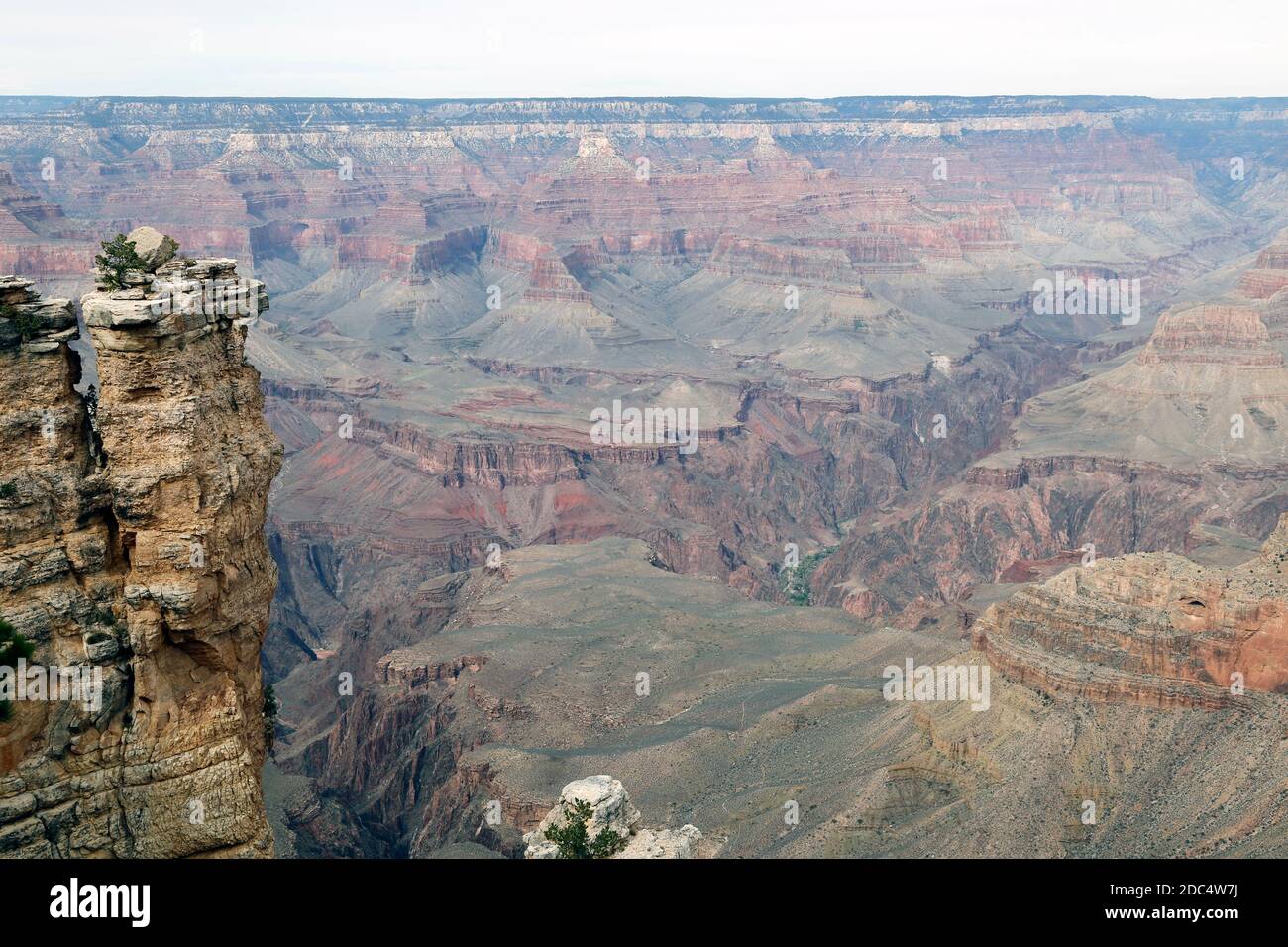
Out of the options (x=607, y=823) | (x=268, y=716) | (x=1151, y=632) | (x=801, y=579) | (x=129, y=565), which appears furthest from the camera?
(x=801, y=579)

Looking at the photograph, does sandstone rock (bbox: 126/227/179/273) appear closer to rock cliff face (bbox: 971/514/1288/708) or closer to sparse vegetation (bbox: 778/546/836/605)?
rock cliff face (bbox: 971/514/1288/708)

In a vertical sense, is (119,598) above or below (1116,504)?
above

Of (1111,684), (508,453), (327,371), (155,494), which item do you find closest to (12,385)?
(155,494)

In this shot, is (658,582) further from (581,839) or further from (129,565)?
(129,565)

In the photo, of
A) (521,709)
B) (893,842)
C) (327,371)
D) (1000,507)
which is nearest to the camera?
(893,842)

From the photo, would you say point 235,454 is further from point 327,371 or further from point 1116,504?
point 327,371

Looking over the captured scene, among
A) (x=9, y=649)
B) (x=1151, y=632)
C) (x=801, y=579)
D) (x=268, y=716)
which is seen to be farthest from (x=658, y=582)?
(x=9, y=649)
